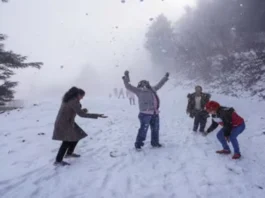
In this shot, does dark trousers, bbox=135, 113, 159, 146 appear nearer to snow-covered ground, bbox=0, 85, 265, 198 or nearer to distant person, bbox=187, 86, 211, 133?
snow-covered ground, bbox=0, 85, 265, 198

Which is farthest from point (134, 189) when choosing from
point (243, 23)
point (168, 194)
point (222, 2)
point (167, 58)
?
point (167, 58)

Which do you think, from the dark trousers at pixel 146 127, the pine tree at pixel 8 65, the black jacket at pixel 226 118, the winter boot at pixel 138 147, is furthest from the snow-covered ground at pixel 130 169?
the pine tree at pixel 8 65

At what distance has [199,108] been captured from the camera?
31.3 feet

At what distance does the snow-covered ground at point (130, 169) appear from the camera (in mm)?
4547

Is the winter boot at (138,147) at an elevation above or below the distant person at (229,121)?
below

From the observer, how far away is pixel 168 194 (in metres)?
4.44

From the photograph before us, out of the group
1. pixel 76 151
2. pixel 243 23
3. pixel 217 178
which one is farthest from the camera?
pixel 243 23

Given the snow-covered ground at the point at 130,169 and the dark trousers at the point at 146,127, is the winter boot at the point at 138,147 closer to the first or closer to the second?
the dark trousers at the point at 146,127

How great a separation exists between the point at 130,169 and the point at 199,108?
4.97m

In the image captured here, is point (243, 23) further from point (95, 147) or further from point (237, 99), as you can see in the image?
point (95, 147)

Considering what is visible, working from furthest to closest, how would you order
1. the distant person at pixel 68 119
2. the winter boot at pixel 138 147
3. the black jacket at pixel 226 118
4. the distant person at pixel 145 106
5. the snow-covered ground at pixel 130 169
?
1. the winter boot at pixel 138 147
2. the distant person at pixel 145 106
3. the black jacket at pixel 226 118
4. the distant person at pixel 68 119
5. the snow-covered ground at pixel 130 169

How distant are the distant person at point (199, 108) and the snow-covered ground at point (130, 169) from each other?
0.69m

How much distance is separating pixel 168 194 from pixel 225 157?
2683 mm

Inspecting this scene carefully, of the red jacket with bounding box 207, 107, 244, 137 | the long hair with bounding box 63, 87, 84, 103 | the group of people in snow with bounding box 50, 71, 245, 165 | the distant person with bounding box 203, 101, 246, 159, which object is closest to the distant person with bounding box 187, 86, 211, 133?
the group of people in snow with bounding box 50, 71, 245, 165
